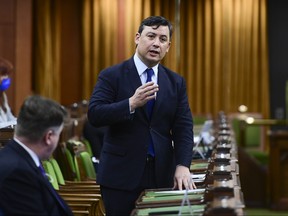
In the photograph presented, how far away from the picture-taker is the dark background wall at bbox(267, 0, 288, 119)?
41.9ft

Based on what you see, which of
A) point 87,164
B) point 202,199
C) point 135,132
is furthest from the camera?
point 87,164

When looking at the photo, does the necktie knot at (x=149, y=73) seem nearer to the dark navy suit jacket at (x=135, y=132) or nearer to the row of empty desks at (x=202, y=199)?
the dark navy suit jacket at (x=135, y=132)

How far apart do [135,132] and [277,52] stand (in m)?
9.79

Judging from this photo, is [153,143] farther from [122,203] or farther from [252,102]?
[252,102]

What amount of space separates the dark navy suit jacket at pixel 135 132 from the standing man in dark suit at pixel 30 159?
0.76 metres

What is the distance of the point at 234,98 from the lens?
12680 mm

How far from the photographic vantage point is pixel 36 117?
2.46 meters

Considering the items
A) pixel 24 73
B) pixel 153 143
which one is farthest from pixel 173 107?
Result: pixel 24 73

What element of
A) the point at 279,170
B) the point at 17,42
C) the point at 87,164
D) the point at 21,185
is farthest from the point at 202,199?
the point at 17,42

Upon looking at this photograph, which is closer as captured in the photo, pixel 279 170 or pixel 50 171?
pixel 50 171

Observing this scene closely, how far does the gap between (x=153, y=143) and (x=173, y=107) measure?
207 mm

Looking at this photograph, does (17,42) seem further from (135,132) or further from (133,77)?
(135,132)

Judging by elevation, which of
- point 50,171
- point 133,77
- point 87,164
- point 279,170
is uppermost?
point 133,77

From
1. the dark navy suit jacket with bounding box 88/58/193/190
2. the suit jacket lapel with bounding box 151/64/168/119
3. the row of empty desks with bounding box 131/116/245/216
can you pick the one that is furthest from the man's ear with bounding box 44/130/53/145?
the suit jacket lapel with bounding box 151/64/168/119
